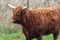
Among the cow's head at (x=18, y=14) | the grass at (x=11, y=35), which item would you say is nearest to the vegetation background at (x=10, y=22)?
the grass at (x=11, y=35)

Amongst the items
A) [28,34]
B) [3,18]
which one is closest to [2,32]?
[3,18]

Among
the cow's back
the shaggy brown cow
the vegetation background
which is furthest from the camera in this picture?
the vegetation background

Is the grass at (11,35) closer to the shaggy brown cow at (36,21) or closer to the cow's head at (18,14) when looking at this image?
the shaggy brown cow at (36,21)

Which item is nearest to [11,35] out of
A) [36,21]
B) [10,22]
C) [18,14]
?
[10,22]

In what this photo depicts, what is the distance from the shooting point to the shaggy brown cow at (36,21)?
1140 centimetres

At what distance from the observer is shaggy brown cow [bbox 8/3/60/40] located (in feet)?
37.4

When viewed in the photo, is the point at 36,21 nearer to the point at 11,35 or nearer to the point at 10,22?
the point at 11,35

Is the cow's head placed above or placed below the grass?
above

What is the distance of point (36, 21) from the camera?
38.3ft

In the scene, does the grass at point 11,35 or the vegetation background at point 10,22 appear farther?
the vegetation background at point 10,22

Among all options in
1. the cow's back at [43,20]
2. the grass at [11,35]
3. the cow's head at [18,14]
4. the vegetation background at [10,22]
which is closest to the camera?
the cow's head at [18,14]

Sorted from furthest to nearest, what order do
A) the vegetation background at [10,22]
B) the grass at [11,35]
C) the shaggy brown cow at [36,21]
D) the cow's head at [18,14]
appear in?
the vegetation background at [10,22], the grass at [11,35], the shaggy brown cow at [36,21], the cow's head at [18,14]

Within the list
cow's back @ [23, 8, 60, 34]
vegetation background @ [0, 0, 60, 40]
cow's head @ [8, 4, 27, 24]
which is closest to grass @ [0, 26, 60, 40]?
vegetation background @ [0, 0, 60, 40]

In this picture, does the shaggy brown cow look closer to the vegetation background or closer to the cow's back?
the cow's back
